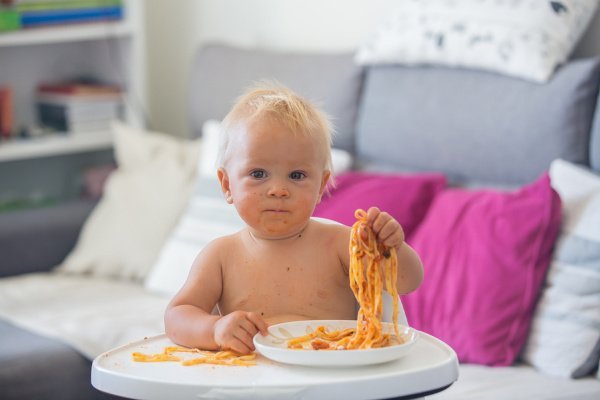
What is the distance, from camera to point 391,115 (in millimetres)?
2404

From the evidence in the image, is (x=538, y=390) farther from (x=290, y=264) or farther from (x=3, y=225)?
(x=3, y=225)

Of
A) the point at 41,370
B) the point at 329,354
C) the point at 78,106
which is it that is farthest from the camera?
the point at 78,106

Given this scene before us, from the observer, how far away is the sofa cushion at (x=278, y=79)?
2.55 metres

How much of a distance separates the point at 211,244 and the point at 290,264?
0.13 m

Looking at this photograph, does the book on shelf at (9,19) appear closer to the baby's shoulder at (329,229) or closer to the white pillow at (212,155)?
the white pillow at (212,155)

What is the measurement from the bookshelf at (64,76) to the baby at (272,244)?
1795mm

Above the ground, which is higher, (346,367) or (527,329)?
(346,367)

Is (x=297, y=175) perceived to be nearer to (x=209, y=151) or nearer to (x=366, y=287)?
(x=366, y=287)

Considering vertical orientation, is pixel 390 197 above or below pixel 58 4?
below

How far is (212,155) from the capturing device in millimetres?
2652

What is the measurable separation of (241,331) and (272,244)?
205 mm

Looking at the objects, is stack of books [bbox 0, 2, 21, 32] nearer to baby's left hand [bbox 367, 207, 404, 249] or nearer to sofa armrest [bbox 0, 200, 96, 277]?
sofa armrest [bbox 0, 200, 96, 277]

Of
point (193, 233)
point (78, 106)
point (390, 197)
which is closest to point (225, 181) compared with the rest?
point (390, 197)

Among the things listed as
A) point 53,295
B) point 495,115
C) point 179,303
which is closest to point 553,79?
point 495,115
